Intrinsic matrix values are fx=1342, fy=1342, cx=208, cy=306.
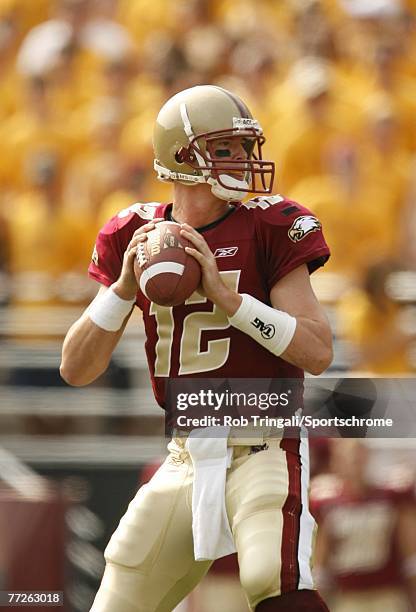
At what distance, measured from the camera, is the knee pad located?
3.15 m

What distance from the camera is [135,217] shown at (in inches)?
139

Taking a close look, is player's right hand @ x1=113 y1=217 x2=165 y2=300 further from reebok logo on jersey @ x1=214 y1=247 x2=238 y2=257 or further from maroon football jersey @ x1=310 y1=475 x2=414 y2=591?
maroon football jersey @ x1=310 y1=475 x2=414 y2=591

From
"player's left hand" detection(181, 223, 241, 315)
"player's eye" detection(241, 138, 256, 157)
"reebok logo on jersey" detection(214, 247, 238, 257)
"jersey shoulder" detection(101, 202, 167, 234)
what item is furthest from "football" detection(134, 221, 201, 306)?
"player's eye" detection(241, 138, 256, 157)

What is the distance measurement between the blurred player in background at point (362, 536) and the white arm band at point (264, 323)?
5.49 feet

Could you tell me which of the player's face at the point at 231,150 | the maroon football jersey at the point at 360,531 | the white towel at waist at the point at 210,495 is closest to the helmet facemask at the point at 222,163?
the player's face at the point at 231,150

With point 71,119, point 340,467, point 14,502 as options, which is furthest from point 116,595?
point 71,119

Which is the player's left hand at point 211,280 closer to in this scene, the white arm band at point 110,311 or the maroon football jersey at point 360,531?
the white arm band at point 110,311

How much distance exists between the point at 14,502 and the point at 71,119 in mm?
3399

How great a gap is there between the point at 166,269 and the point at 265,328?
0.92ft

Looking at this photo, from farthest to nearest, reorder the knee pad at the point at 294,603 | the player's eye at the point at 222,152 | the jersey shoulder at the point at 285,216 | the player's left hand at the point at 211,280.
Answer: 1. the player's eye at the point at 222,152
2. the jersey shoulder at the point at 285,216
3. the player's left hand at the point at 211,280
4. the knee pad at the point at 294,603

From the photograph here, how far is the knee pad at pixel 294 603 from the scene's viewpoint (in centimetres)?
315

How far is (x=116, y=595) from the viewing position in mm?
3422

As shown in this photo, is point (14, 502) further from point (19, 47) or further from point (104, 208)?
point (19, 47)

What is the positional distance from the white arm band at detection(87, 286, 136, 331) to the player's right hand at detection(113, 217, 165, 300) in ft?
0.05
